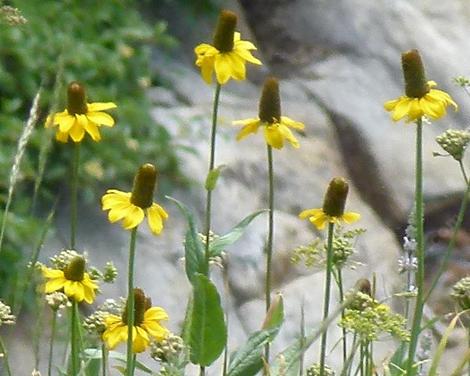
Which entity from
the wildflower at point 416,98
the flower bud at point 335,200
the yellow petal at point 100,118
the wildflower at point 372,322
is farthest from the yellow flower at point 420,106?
the yellow petal at point 100,118

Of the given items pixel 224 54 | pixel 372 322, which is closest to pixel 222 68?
pixel 224 54

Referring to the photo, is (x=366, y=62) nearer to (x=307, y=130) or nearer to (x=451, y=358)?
(x=307, y=130)

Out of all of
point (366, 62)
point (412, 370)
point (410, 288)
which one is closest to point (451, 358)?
point (366, 62)

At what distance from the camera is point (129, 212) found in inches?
47.9

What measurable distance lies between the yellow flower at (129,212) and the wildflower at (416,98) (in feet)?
0.93

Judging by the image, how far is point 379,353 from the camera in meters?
3.34

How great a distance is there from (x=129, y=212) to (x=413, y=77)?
1.19ft

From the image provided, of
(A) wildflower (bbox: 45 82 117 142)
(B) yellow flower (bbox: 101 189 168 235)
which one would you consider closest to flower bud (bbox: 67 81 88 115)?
(A) wildflower (bbox: 45 82 117 142)

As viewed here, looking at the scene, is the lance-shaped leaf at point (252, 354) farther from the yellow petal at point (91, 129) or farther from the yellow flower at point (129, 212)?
the yellow petal at point (91, 129)

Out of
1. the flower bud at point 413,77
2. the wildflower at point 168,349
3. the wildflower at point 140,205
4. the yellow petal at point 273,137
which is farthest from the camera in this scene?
the yellow petal at point 273,137

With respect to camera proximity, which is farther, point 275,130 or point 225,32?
point 275,130

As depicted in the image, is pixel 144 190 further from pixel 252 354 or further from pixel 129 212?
pixel 252 354

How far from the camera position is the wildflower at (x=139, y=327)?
4.00 feet

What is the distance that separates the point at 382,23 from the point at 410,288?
11.6 feet
